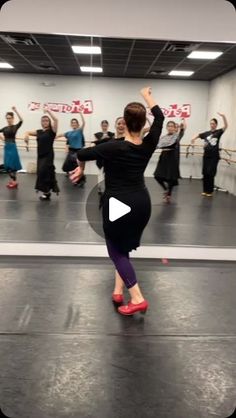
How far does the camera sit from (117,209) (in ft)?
7.63

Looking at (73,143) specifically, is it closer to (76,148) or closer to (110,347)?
(76,148)

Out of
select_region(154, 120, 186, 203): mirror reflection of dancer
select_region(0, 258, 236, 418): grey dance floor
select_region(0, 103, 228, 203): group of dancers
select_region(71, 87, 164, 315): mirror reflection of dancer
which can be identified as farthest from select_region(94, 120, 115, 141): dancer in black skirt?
select_region(71, 87, 164, 315): mirror reflection of dancer

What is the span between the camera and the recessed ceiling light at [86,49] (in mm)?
4241

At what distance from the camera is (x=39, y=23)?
11.5 ft

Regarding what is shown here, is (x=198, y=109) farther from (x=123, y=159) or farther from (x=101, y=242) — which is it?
(x=123, y=159)

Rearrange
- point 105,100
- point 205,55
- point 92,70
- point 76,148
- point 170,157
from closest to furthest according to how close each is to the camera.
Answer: point 205,55 → point 105,100 → point 76,148 → point 92,70 → point 170,157

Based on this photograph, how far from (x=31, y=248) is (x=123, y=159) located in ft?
6.14

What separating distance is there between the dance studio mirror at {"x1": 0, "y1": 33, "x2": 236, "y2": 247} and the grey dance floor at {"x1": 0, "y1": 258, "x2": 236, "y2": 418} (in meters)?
0.99

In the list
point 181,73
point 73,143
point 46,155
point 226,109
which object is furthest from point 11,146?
point 226,109

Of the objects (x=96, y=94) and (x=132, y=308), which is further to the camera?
(x=96, y=94)

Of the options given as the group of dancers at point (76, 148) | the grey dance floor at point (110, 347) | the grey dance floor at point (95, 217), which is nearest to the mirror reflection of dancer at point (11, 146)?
the group of dancers at point (76, 148)

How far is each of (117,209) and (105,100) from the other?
2.65m

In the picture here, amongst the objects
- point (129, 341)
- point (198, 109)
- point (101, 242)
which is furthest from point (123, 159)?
point (198, 109)
